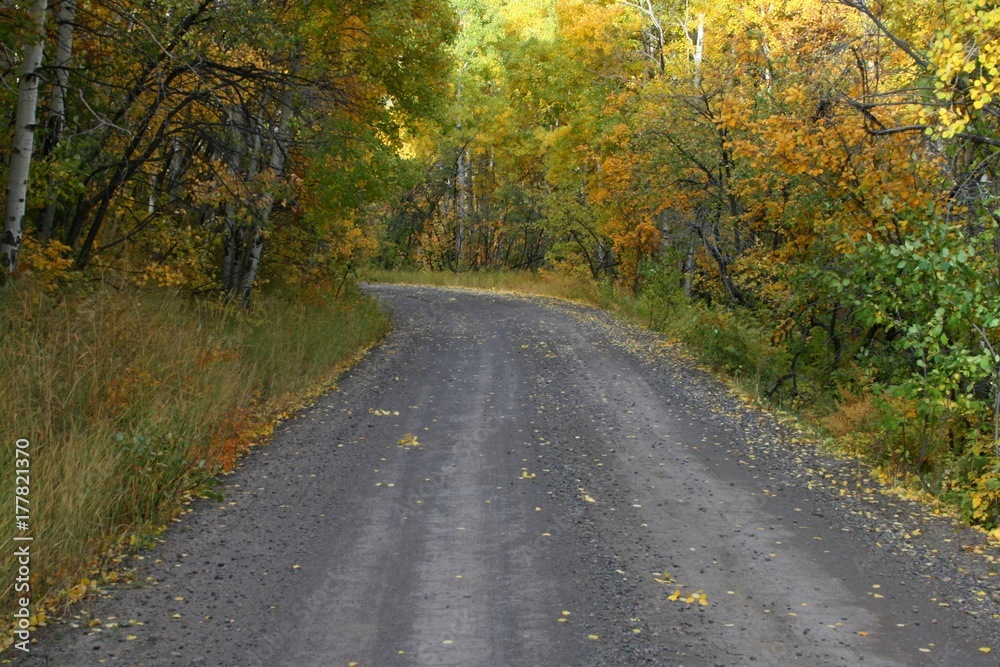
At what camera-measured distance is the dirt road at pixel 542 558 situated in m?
4.71

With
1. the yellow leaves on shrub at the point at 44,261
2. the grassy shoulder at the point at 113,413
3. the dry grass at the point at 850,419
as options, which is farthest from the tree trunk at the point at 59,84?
the dry grass at the point at 850,419

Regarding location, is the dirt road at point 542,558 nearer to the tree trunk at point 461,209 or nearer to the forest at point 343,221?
the forest at point 343,221

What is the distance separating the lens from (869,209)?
10.2m

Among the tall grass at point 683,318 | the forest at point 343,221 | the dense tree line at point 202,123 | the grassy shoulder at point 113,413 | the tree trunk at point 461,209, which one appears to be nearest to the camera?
the grassy shoulder at point 113,413

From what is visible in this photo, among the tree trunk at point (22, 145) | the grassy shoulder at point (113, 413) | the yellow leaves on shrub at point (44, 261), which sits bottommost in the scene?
the grassy shoulder at point (113, 413)

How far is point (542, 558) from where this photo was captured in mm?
5996

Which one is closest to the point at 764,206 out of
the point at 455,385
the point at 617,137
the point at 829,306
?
the point at 829,306

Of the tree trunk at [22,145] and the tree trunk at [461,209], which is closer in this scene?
the tree trunk at [22,145]

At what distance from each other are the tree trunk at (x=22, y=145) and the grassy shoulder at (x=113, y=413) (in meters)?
0.56

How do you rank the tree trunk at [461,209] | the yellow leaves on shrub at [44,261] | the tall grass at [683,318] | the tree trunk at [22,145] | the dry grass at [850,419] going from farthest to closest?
the tree trunk at [461,209] < the tall grass at [683,318] < the dry grass at [850,419] < the yellow leaves on shrub at [44,261] < the tree trunk at [22,145]

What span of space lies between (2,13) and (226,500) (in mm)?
4818

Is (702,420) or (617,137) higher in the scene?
(617,137)

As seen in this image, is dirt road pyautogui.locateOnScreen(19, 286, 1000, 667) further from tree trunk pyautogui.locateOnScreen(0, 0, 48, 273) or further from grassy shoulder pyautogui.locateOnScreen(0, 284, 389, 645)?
tree trunk pyautogui.locateOnScreen(0, 0, 48, 273)

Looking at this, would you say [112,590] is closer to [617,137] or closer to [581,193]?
[617,137]
